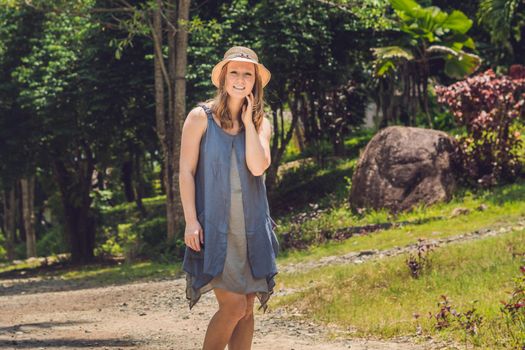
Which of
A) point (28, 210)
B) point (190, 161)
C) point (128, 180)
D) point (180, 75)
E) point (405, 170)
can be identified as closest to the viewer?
point (190, 161)

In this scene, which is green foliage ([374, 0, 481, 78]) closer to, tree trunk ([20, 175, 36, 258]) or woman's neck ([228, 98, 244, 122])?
tree trunk ([20, 175, 36, 258])

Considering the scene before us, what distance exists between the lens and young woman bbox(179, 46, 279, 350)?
6.36m

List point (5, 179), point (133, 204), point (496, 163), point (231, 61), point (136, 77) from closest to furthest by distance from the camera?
point (231, 61), point (496, 163), point (136, 77), point (5, 179), point (133, 204)

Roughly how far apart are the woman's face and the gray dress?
16.2 inches

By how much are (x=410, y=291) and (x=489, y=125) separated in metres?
11.4

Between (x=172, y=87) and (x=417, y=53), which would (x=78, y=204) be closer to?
(x=172, y=87)

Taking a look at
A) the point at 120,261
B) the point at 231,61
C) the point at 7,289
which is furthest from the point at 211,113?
the point at 120,261

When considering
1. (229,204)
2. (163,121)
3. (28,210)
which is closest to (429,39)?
(163,121)

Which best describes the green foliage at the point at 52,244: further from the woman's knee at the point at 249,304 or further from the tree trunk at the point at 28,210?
the woman's knee at the point at 249,304

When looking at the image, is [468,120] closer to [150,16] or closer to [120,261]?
[150,16]

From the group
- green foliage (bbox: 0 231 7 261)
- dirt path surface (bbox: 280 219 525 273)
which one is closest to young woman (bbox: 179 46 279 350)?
dirt path surface (bbox: 280 219 525 273)

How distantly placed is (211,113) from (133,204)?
39.6m

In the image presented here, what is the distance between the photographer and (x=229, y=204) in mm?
6395

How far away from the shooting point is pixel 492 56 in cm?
3344
